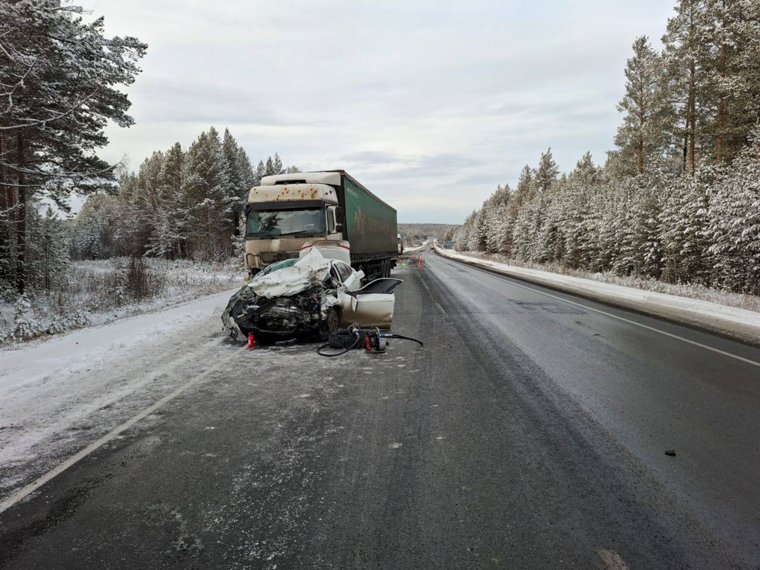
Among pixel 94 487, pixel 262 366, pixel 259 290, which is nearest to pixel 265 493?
pixel 94 487

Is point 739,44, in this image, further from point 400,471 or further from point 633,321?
point 400,471

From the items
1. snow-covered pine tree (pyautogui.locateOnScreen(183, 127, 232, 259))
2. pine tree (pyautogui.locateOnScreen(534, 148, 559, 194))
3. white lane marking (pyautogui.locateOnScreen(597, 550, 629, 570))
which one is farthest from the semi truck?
pine tree (pyautogui.locateOnScreen(534, 148, 559, 194))

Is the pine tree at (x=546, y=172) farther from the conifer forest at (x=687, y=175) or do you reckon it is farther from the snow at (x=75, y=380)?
the snow at (x=75, y=380)

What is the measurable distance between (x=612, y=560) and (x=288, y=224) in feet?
36.4

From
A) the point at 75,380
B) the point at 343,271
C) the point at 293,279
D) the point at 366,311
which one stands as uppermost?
the point at 343,271

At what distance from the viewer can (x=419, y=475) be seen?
3379mm

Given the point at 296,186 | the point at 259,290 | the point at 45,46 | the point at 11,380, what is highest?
the point at 45,46

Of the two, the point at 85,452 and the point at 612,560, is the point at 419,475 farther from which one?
the point at 85,452

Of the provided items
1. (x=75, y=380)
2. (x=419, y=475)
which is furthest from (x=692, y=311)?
(x=75, y=380)

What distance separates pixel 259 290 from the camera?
8031mm

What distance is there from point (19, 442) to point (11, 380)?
2.73m

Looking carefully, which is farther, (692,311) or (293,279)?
(692,311)

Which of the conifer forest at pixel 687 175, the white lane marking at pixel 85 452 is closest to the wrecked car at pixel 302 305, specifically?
the white lane marking at pixel 85 452

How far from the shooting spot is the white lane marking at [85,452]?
3134 mm
